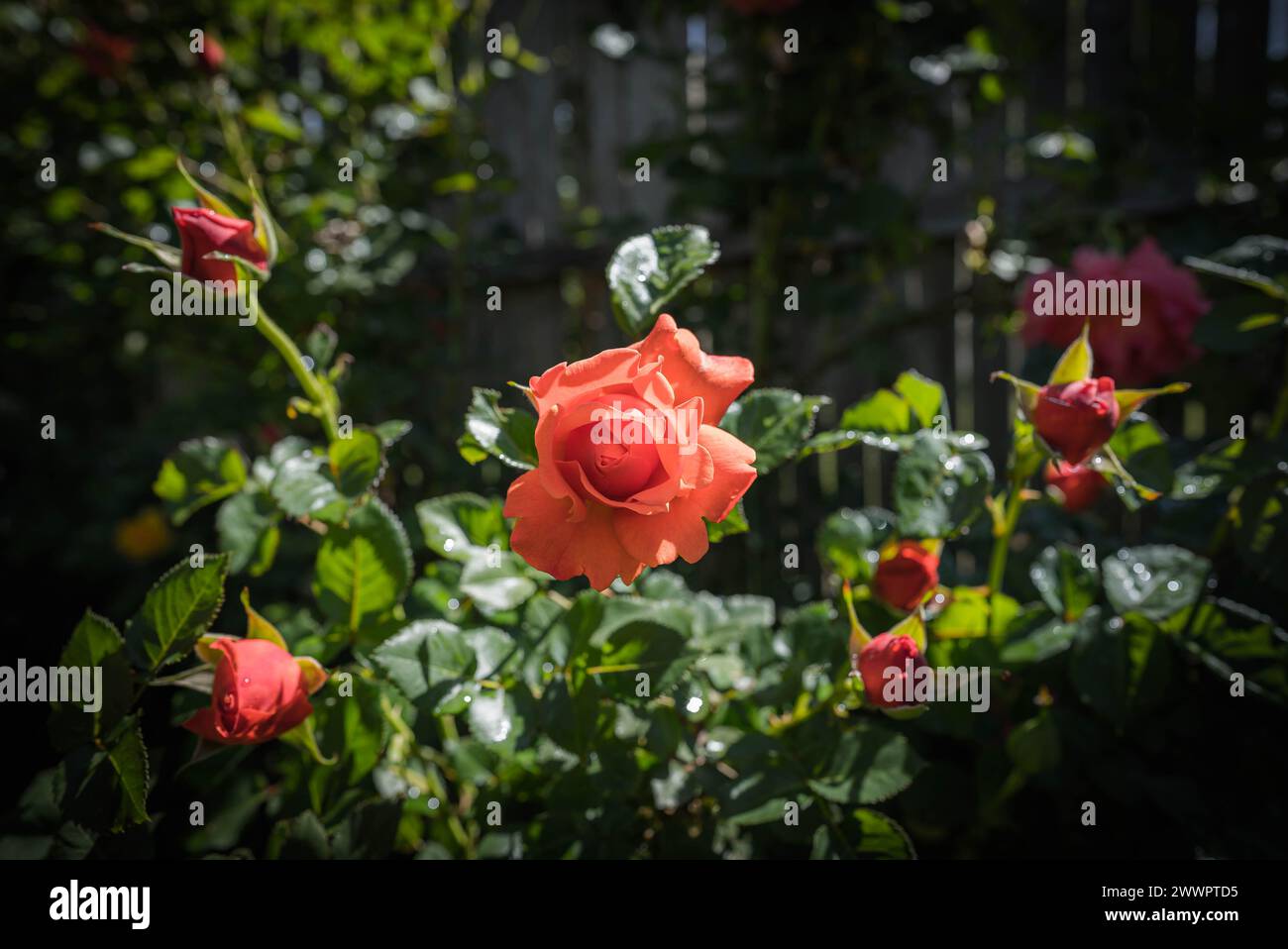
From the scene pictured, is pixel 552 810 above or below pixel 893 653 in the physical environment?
below

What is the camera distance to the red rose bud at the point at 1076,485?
705 mm

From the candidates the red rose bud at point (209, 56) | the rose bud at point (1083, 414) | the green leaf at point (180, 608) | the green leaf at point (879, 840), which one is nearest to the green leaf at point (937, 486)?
the rose bud at point (1083, 414)

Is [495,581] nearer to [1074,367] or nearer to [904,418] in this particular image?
[904,418]

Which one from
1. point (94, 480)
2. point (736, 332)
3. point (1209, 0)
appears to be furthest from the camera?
point (94, 480)

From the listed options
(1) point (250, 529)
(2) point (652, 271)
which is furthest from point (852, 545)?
(1) point (250, 529)

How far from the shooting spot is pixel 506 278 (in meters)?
2.47

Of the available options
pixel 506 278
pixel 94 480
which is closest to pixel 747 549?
pixel 506 278

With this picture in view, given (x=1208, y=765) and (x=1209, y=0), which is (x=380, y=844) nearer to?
(x=1208, y=765)

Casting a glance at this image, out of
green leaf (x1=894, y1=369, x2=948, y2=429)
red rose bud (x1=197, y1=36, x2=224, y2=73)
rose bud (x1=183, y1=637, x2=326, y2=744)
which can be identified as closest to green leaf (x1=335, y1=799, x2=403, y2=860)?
rose bud (x1=183, y1=637, x2=326, y2=744)

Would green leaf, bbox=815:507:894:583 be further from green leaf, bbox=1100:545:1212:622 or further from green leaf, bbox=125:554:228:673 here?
green leaf, bbox=125:554:228:673

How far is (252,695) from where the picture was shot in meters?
0.54

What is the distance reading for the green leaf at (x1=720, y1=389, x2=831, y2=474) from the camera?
602 mm

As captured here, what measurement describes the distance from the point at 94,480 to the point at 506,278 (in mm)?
1317

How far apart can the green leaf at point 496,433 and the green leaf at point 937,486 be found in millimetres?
333
